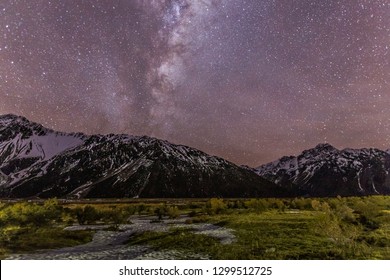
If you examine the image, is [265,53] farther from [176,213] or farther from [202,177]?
[176,213]

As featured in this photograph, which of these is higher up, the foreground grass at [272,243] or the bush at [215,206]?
Result: the bush at [215,206]

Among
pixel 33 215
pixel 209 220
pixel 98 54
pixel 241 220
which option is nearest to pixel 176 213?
pixel 209 220

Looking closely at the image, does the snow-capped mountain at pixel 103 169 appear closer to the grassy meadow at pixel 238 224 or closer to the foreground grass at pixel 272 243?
the grassy meadow at pixel 238 224

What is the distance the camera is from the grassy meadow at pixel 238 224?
7105mm

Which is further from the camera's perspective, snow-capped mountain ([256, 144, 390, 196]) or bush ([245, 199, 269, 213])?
bush ([245, 199, 269, 213])

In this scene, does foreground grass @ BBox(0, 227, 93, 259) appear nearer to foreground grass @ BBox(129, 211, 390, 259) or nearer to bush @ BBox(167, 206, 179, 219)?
foreground grass @ BBox(129, 211, 390, 259)

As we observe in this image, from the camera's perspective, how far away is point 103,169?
7.41 metres

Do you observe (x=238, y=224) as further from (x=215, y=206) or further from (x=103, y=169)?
(x=103, y=169)

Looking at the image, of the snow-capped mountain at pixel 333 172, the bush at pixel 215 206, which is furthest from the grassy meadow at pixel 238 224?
the snow-capped mountain at pixel 333 172

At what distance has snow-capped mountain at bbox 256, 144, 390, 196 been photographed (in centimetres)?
726

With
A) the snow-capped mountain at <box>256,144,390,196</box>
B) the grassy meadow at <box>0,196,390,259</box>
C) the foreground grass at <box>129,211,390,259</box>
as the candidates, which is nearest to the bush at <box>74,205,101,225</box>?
the grassy meadow at <box>0,196,390,259</box>

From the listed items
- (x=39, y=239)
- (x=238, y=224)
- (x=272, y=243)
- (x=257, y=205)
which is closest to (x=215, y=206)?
(x=238, y=224)

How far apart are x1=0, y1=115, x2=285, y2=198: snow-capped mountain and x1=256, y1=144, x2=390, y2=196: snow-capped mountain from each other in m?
0.27
